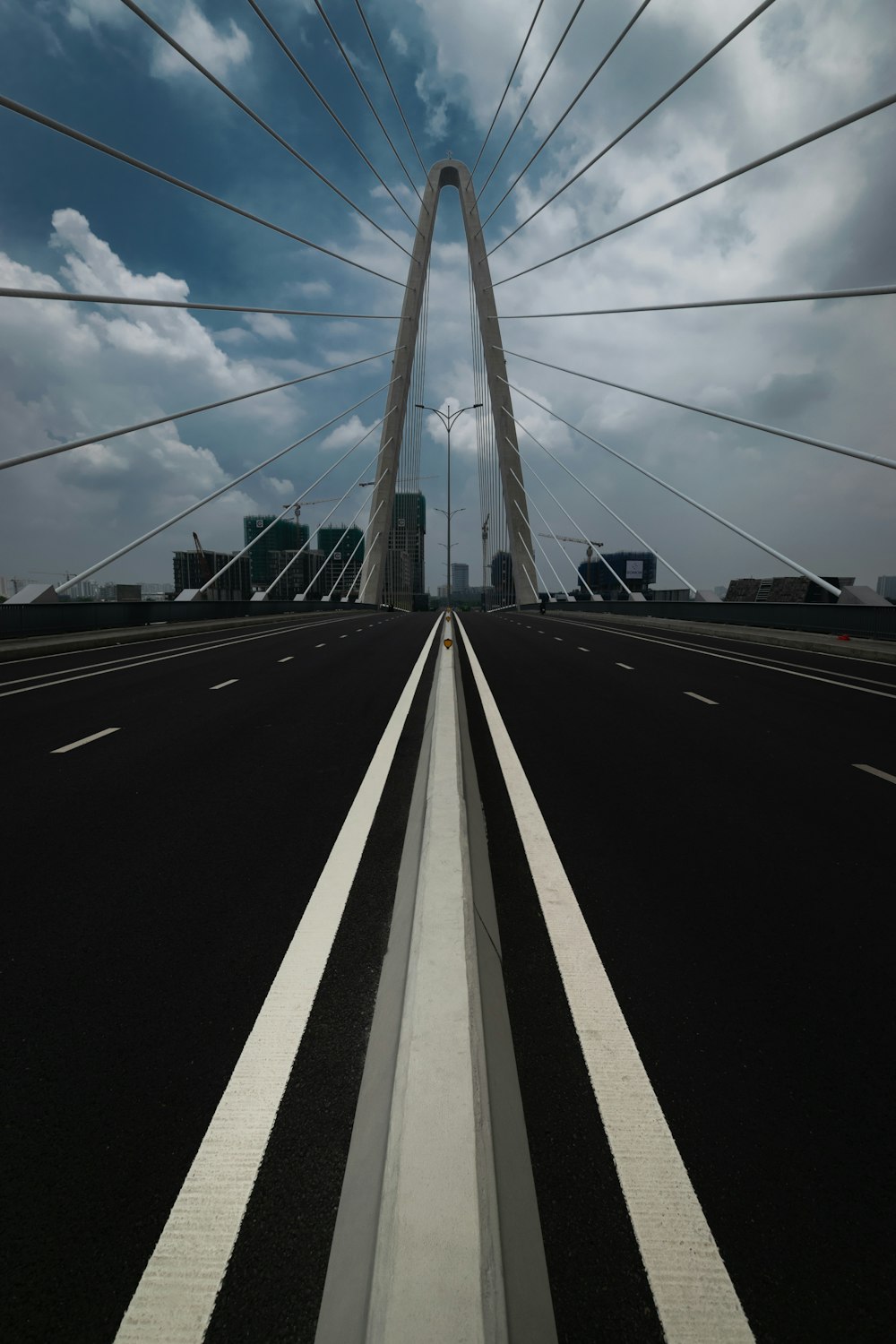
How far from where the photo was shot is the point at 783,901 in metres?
3.72

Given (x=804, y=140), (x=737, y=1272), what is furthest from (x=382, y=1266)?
(x=804, y=140)

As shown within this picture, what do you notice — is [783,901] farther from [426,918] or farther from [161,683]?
[161,683]

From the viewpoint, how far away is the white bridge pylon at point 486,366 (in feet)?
192

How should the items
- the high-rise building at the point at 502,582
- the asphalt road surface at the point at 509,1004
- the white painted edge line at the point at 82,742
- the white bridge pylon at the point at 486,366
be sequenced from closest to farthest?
1. the asphalt road surface at the point at 509,1004
2. the white painted edge line at the point at 82,742
3. the white bridge pylon at the point at 486,366
4. the high-rise building at the point at 502,582

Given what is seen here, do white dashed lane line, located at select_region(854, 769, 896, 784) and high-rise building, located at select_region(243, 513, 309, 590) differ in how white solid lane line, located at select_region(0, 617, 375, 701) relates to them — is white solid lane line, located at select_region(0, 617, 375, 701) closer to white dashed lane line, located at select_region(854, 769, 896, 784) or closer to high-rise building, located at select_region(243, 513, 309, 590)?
white dashed lane line, located at select_region(854, 769, 896, 784)

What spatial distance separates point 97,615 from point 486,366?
46022mm

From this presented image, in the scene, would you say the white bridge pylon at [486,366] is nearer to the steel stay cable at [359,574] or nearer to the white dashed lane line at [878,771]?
the steel stay cable at [359,574]

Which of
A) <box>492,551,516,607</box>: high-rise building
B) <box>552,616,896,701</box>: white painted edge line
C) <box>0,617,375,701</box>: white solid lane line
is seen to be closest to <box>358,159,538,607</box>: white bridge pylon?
<box>492,551,516,607</box>: high-rise building

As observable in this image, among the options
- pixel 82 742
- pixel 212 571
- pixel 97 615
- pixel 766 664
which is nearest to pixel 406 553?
pixel 212 571

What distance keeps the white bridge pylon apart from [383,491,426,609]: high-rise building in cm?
2731

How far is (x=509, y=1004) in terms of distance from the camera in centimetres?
268

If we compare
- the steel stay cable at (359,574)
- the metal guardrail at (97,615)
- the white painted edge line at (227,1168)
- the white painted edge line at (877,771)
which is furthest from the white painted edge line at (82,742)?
the steel stay cable at (359,574)

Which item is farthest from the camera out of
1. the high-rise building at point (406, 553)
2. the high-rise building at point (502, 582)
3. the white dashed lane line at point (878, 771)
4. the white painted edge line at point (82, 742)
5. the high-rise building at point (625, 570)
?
the high-rise building at point (625, 570)

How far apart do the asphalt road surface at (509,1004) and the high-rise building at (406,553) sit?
290 ft
